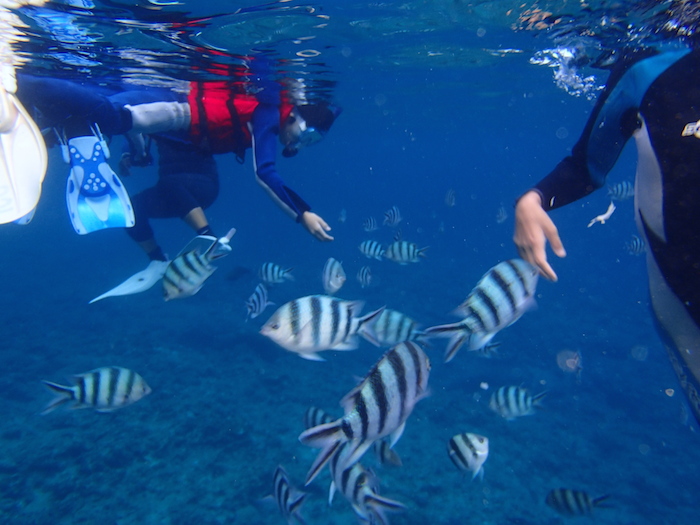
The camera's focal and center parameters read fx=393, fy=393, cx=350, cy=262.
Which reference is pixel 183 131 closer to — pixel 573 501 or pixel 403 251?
pixel 403 251

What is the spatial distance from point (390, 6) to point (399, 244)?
6.49m

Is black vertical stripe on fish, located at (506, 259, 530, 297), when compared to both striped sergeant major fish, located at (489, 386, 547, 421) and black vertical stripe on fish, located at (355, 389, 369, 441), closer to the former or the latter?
black vertical stripe on fish, located at (355, 389, 369, 441)

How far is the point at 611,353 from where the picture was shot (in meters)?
16.5

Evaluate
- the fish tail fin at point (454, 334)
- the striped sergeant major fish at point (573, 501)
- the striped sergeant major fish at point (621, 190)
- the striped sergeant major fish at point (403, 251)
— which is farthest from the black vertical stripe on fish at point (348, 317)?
the striped sergeant major fish at point (621, 190)

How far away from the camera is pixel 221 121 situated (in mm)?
6926

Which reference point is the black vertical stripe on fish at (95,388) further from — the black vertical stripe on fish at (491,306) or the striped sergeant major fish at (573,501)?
the striped sergeant major fish at (573,501)

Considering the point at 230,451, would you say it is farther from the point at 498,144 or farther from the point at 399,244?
the point at 498,144

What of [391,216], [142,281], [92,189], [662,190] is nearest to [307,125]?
[92,189]

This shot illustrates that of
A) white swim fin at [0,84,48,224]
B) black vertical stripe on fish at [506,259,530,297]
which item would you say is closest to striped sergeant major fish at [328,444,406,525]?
black vertical stripe on fish at [506,259,530,297]

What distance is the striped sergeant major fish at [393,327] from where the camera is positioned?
17.1ft

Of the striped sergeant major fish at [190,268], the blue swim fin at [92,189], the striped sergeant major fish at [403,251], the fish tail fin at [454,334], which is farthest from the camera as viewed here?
the striped sergeant major fish at [403,251]

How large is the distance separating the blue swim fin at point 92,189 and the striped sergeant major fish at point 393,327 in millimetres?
3497

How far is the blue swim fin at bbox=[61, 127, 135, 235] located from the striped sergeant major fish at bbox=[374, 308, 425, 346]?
3.50 m

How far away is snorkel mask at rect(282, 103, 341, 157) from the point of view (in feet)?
22.3
